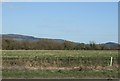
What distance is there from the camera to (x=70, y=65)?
2311 centimetres

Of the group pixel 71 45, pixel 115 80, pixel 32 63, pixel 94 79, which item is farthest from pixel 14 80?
pixel 71 45

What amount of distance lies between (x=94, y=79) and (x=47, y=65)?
745 centimetres

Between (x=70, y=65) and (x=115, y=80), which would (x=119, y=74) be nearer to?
(x=115, y=80)

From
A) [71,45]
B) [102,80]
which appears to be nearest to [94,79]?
[102,80]

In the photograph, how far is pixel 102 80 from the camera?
15328 mm

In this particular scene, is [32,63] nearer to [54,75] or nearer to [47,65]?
[47,65]

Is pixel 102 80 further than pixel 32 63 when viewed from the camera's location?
No

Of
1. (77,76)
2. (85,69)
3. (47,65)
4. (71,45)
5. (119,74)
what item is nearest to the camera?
(77,76)

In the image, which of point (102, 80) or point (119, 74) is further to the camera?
point (119, 74)

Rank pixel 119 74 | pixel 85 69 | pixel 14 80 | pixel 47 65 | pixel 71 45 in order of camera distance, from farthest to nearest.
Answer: pixel 71 45 < pixel 47 65 < pixel 85 69 < pixel 119 74 < pixel 14 80

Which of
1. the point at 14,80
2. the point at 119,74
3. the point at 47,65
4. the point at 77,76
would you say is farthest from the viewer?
the point at 47,65

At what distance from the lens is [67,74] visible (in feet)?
58.1

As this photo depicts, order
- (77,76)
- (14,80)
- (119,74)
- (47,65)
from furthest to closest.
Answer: (47,65), (119,74), (77,76), (14,80)

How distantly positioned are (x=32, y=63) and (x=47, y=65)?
1337mm
